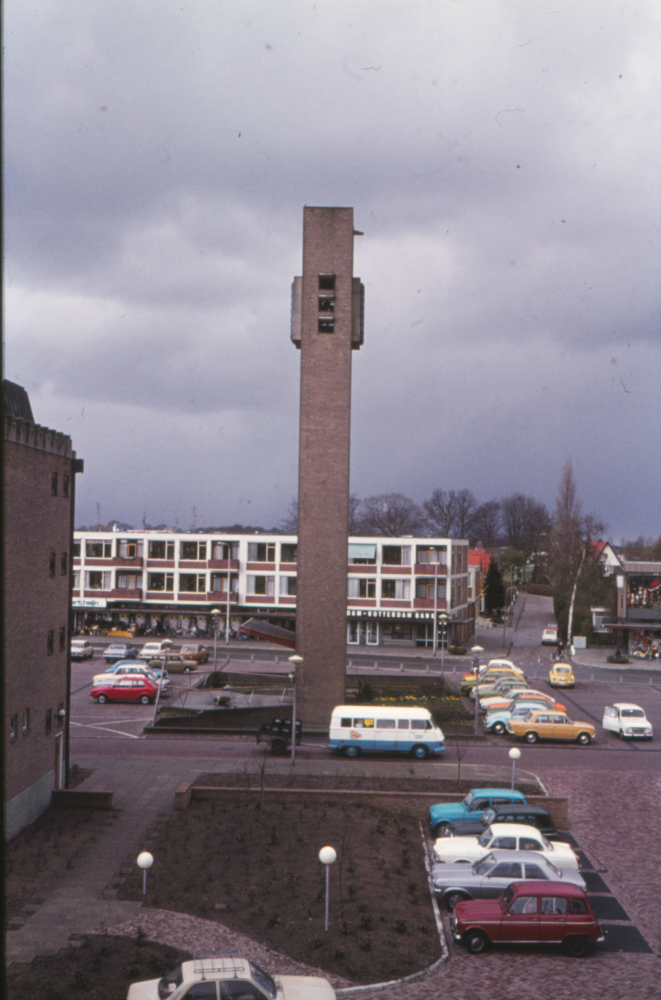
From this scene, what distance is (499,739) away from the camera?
108 ft

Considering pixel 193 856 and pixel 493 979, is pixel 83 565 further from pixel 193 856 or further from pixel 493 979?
pixel 493 979

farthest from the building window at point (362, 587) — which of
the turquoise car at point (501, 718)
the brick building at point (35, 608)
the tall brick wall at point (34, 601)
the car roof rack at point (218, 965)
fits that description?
the car roof rack at point (218, 965)

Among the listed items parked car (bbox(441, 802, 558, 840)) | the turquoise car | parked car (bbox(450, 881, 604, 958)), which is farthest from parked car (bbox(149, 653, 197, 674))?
parked car (bbox(450, 881, 604, 958))

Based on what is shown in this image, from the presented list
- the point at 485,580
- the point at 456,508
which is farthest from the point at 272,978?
the point at 456,508

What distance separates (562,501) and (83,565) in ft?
132

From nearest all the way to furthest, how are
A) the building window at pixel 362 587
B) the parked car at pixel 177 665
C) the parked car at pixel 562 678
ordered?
1. the parked car at pixel 562 678
2. the parked car at pixel 177 665
3. the building window at pixel 362 587

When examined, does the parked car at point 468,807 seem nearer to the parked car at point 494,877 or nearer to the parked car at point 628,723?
the parked car at point 494,877

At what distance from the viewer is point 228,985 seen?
11266 millimetres

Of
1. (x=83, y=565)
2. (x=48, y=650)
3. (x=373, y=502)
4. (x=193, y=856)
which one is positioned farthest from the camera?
(x=373, y=502)

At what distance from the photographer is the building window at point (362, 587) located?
209 ft

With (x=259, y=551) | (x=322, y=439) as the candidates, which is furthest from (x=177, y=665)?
(x=322, y=439)

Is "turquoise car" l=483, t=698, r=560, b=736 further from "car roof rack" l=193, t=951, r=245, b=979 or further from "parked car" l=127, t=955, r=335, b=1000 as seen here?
"car roof rack" l=193, t=951, r=245, b=979

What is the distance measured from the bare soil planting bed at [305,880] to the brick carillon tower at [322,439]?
9308 millimetres

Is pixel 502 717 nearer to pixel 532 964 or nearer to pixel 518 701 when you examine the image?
pixel 518 701
